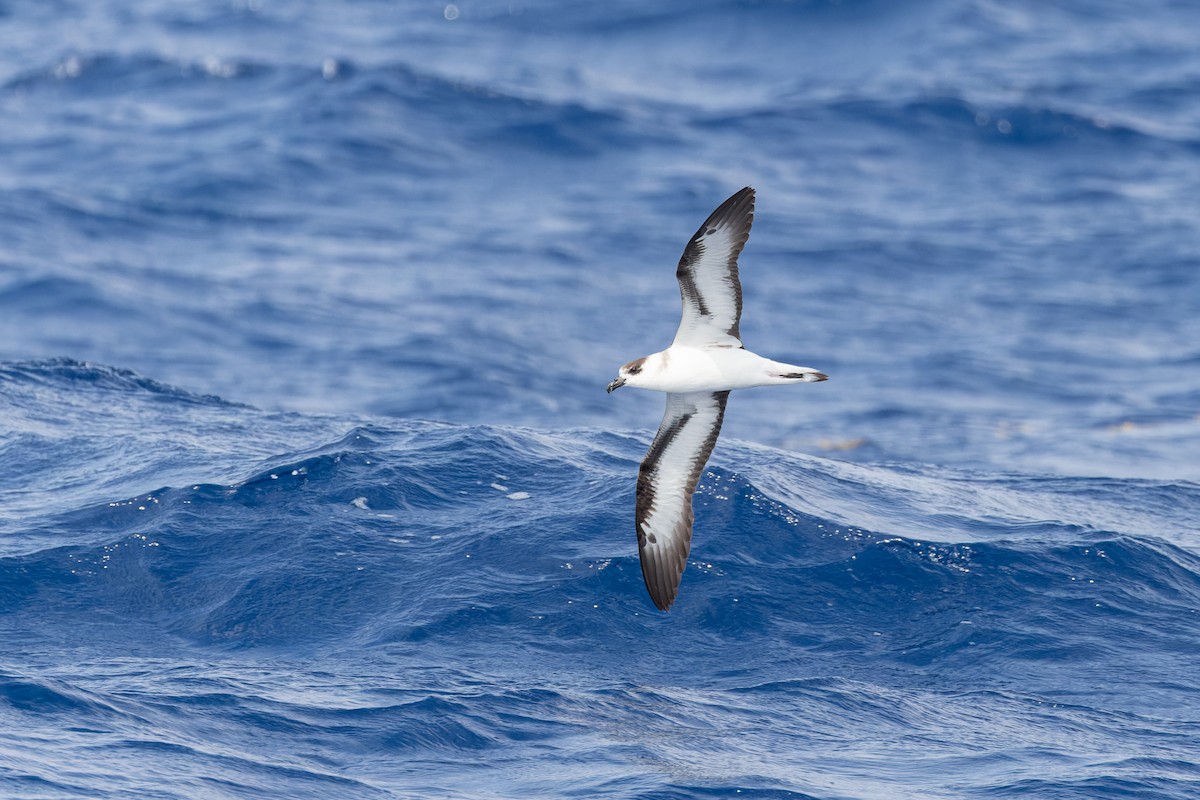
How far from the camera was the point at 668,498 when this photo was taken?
48.0 ft

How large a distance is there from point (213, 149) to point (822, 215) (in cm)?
1336

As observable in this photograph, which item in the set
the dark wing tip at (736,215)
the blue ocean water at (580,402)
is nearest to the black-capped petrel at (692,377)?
the dark wing tip at (736,215)

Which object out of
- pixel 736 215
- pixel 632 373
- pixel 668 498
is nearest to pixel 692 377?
pixel 632 373

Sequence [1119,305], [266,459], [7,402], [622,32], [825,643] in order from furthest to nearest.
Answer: [622,32], [1119,305], [7,402], [266,459], [825,643]

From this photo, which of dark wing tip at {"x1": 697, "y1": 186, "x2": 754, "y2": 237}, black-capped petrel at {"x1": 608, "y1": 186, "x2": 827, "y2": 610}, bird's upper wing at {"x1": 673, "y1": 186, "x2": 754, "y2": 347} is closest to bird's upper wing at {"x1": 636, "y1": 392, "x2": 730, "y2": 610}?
black-capped petrel at {"x1": 608, "y1": 186, "x2": 827, "y2": 610}

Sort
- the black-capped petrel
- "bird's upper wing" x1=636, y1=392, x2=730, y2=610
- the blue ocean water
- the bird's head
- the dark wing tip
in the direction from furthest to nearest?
"bird's upper wing" x1=636, y1=392, x2=730, y2=610 < the blue ocean water < the bird's head < the black-capped petrel < the dark wing tip

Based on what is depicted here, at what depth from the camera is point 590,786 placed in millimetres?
12547

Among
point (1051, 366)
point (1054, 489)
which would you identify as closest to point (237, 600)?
point (1054, 489)

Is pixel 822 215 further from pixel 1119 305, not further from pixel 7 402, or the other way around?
pixel 7 402

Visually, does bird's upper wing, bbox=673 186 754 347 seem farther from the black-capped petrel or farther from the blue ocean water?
the blue ocean water

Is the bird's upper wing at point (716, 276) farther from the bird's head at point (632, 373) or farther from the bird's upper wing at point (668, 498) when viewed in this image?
the bird's upper wing at point (668, 498)

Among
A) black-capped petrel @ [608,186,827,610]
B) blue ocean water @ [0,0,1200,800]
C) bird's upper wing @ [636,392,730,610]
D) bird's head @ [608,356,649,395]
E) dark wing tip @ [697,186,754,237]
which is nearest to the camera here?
dark wing tip @ [697,186,754,237]

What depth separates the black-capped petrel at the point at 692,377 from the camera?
41.3 feet

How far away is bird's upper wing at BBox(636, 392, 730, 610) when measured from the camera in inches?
567
